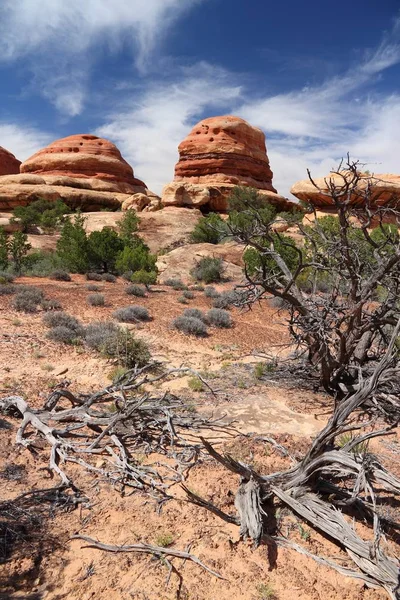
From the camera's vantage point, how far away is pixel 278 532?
3.35 metres

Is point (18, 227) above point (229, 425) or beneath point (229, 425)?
above

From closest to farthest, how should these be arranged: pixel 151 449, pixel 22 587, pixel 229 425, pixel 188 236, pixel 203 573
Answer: pixel 22 587
pixel 203 573
pixel 151 449
pixel 229 425
pixel 188 236

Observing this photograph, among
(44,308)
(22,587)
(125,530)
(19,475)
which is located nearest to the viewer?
(22,587)

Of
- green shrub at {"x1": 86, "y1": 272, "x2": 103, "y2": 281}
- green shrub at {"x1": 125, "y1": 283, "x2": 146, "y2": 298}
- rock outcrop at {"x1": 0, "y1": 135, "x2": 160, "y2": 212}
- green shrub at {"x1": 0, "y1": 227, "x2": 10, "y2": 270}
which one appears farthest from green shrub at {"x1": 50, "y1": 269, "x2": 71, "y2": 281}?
rock outcrop at {"x1": 0, "y1": 135, "x2": 160, "y2": 212}

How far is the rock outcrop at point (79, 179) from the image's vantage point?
3412 cm

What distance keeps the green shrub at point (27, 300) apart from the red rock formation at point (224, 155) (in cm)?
3156

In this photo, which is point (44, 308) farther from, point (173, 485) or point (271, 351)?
point (173, 485)

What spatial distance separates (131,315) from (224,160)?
112 ft

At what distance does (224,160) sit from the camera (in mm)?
40688

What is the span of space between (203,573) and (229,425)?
238 cm

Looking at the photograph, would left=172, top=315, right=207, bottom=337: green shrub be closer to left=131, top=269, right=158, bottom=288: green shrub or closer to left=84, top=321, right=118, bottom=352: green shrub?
left=84, top=321, right=118, bottom=352: green shrub

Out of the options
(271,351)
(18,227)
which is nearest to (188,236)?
(18,227)

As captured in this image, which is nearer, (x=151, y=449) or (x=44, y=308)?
(x=151, y=449)

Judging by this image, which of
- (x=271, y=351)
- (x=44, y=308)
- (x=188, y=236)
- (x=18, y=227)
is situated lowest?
(x=271, y=351)
